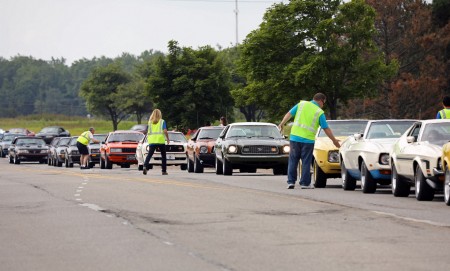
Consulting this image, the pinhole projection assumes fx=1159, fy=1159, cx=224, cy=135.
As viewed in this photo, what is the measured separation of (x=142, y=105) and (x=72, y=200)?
97600 mm

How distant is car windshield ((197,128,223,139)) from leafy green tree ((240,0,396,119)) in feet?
86.3

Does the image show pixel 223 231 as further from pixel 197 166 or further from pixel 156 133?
pixel 197 166

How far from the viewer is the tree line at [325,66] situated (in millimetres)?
65938

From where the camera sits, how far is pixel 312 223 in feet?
46.4

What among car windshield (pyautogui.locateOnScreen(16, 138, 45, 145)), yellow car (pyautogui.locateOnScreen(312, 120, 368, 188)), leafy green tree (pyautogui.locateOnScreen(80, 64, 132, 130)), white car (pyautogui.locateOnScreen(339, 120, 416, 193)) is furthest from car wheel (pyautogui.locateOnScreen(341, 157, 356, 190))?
leafy green tree (pyautogui.locateOnScreen(80, 64, 132, 130))

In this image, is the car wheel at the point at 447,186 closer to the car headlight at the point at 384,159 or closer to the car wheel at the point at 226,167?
the car headlight at the point at 384,159

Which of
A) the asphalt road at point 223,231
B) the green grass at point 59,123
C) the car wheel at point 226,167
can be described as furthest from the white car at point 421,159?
the green grass at point 59,123

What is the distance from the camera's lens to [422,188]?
61.3ft

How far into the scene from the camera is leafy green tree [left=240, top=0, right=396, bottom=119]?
215 ft

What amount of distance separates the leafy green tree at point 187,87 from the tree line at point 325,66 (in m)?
0.06

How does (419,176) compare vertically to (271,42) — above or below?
below

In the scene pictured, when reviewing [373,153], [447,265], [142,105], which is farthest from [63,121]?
[447,265]

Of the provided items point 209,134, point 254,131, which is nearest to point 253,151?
point 254,131

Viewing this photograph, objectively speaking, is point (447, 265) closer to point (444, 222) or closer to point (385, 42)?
point (444, 222)
